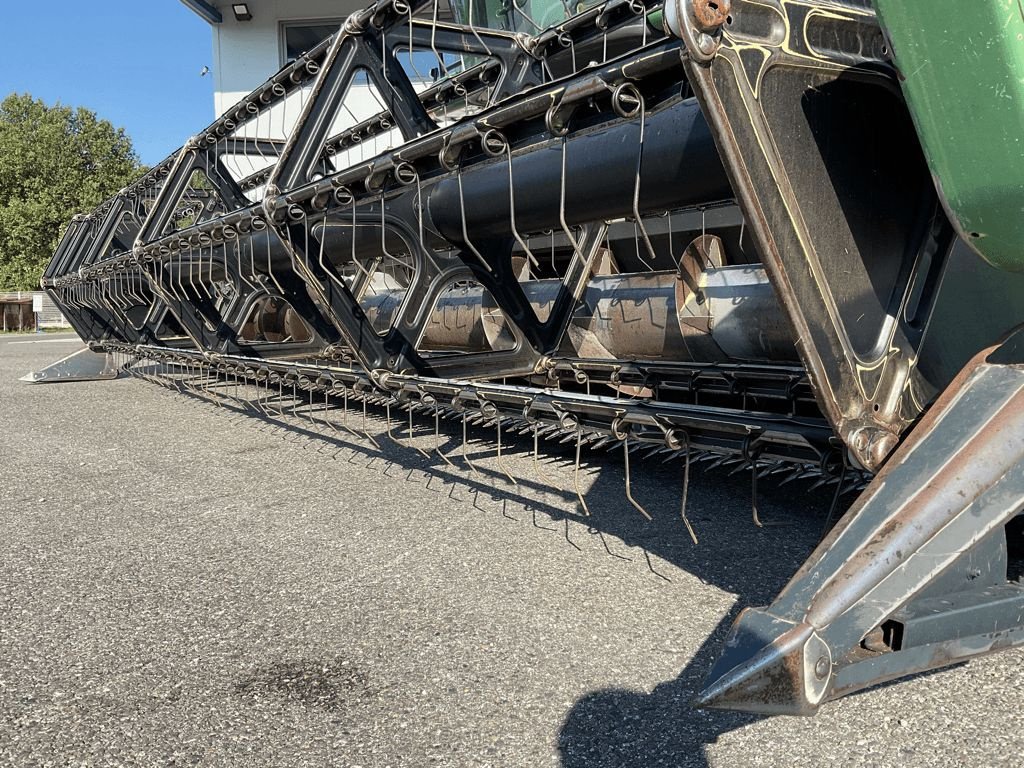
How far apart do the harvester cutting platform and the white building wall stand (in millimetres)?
15973

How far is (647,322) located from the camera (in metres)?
4.06

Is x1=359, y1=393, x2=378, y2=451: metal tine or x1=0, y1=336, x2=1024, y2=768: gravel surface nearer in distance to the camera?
x1=0, y1=336, x2=1024, y2=768: gravel surface

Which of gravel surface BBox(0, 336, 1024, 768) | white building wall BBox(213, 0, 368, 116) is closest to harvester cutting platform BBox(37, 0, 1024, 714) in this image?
gravel surface BBox(0, 336, 1024, 768)

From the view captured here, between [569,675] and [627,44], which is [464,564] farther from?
[627,44]

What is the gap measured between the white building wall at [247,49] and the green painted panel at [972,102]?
1993 centimetres

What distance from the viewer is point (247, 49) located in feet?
64.4

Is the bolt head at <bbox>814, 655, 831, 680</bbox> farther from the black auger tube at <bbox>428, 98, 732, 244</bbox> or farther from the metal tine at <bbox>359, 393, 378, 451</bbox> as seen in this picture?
the metal tine at <bbox>359, 393, 378, 451</bbox>

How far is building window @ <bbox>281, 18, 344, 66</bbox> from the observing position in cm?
1958

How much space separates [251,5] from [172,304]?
Result: 49.7 feet

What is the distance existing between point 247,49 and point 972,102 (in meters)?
20.6

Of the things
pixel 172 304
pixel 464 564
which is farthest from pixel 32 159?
pixel 464 564

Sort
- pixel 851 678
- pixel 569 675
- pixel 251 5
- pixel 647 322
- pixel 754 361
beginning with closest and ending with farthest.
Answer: pixel 851 678
pixel 569 675
pixel 754 361
pixel 647 322
pixel 251 5

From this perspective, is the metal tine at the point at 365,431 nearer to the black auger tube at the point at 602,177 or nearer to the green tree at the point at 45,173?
the black auger tube at the point at 602,177

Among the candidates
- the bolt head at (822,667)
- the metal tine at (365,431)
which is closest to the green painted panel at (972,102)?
the bolt head at (822,667)
